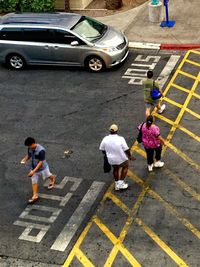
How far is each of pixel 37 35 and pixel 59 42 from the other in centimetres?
89

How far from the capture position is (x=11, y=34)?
1775 cm

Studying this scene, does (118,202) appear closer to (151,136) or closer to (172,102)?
(151,136)

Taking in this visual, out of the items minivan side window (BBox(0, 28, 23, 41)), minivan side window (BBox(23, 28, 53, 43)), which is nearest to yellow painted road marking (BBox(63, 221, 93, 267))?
minivan side window (BBox(23, 28, 53, 43))

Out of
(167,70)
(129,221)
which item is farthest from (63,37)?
(129,221)

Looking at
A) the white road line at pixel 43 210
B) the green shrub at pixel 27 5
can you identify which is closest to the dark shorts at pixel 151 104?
the white road line at pixel 43 210

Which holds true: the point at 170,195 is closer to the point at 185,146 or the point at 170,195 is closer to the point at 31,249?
the point at 185,146

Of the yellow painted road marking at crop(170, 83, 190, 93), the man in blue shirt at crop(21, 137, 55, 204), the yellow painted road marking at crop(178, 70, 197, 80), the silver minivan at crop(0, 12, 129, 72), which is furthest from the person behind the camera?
the silver minivan at crop(0, 12, 129, 72)

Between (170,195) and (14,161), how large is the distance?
433 cm

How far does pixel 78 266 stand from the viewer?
31.2 ft

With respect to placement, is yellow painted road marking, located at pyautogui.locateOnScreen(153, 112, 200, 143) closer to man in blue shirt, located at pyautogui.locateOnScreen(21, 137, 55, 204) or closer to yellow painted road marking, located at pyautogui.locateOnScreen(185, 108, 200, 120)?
yellow painted road marking, located at pyautogui.locateOnScreen(185, 108, 200, 120)

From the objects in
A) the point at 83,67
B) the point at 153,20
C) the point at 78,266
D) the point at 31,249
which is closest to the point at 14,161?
the point at 31,249

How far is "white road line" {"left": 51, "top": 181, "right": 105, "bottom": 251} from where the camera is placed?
1005 centimetres

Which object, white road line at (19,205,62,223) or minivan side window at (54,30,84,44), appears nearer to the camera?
white road line at (19,205,62,223)

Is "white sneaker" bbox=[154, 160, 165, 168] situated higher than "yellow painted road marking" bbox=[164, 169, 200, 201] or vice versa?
"white sneaker" bbox=[154, 160, 165, 168]
